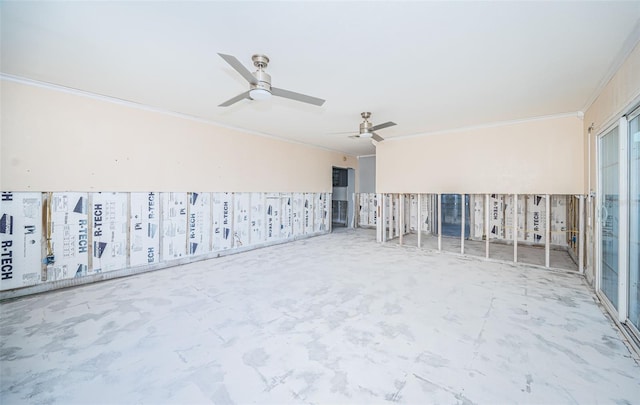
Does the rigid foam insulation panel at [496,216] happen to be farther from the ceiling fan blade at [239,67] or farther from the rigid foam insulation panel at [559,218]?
the ceiling fan blade at [239,67]

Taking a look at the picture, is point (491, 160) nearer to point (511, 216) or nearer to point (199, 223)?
point (511, 216)

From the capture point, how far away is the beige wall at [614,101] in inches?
85.7

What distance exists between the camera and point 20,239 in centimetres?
297

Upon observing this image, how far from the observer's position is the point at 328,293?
10.0ft

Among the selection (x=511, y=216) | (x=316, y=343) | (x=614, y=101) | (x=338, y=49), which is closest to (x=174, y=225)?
(x=316, y=343)

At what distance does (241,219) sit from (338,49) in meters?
3.85

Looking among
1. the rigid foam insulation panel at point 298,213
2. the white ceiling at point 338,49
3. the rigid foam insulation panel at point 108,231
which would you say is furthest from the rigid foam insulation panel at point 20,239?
the rigid foam insulation panel at point 298,213

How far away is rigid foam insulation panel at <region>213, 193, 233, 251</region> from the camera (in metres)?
4.81

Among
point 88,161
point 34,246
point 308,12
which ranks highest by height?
point 308,12

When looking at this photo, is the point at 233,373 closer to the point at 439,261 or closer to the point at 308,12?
the point at 308,12

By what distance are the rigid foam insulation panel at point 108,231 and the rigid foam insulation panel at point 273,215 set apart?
2.65 m

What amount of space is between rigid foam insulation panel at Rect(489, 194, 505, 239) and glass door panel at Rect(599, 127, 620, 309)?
3163 mm

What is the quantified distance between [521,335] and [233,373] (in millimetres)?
2358

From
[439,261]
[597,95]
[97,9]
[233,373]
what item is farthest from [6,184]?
[597,95]
